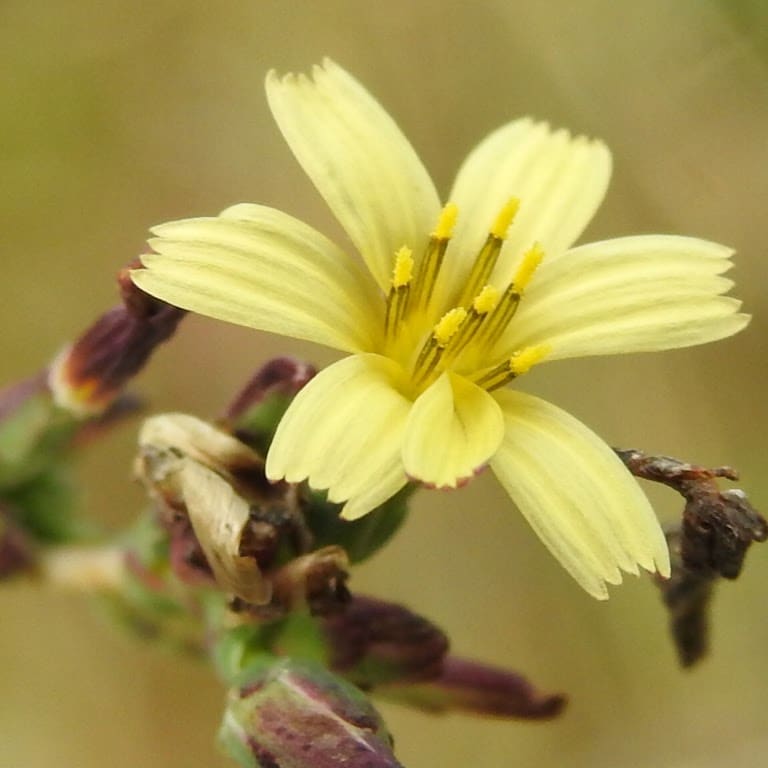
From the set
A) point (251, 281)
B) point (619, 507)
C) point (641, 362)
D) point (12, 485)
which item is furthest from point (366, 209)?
point (641, 362)

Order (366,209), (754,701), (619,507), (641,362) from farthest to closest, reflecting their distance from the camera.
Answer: (641,362) → (754,701) → (366,209) → (619,507)

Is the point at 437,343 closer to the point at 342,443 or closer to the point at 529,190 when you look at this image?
the point at 342,443

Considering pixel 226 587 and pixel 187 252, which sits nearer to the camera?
pixel 187 252

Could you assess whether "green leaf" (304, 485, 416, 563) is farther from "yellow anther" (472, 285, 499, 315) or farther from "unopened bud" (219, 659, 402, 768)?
"yellow anther" (472, 285, 499, 315)

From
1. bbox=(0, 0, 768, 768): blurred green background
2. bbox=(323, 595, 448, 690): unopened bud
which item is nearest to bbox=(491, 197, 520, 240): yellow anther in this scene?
bbox=(323, 595, 448, 690): unopened bud

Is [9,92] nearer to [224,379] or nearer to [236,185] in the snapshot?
[236,185]

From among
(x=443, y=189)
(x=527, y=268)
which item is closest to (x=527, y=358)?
(x=527, y=268)

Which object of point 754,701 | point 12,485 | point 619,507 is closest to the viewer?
point 619,507
